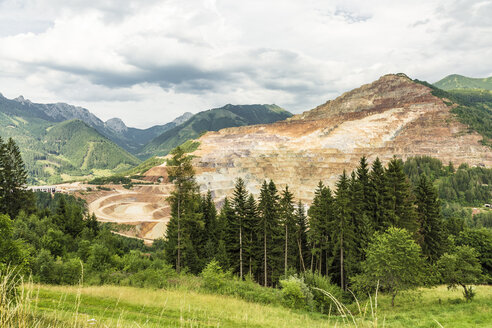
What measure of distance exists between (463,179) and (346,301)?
11192 centimetres

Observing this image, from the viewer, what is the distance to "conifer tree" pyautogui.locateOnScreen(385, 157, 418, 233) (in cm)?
3134

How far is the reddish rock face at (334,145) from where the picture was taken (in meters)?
113

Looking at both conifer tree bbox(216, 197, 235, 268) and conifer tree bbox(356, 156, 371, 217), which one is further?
conifer tree bbox(216, 197, 235, 268)

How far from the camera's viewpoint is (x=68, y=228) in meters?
37.6

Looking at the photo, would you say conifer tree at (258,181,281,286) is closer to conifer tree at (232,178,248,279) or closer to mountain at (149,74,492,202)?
conifer tree at (232,178,248,279)

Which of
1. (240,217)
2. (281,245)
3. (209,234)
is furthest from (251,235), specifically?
(209,234)

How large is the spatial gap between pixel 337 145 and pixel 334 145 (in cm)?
136

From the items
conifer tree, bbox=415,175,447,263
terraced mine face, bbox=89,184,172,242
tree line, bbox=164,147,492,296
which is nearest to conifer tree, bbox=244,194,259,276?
tree line, bbox=164,147,492,296

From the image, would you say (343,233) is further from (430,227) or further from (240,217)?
(430,227)

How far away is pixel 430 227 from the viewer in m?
35.4

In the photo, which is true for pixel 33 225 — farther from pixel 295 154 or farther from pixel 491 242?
pixel 295 154

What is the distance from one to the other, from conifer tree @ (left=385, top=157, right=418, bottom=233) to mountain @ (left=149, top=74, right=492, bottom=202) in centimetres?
6359

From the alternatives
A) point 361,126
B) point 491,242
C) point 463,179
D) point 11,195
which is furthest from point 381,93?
point 11,195

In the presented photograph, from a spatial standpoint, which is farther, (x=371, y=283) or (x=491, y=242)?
(x=491, y=242)
